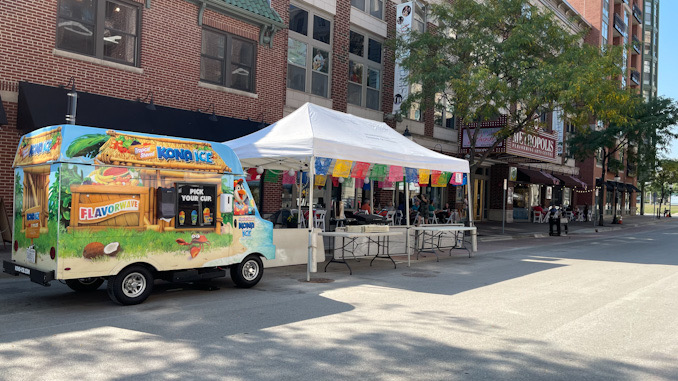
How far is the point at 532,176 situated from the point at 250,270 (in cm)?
2833

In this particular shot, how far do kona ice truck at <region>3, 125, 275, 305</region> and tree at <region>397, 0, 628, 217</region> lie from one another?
11851mm

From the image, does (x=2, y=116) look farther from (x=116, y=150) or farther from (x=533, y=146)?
(x=533, y=146)

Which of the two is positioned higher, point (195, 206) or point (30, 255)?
point (195, 206)

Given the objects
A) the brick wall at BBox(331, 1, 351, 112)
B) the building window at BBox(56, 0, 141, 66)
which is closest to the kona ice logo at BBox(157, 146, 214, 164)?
the building window at BBox(56, 0, 141, 66)

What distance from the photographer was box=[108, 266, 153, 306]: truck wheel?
23.6 feet

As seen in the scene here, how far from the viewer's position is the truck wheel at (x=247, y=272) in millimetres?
8766

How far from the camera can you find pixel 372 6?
73.2 ft

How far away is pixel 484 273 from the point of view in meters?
11.5

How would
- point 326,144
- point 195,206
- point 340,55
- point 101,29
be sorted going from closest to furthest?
point 195,206 < point 326,144 < point 101,29 < point 340,55

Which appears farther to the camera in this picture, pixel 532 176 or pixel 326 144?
pixel 532 176

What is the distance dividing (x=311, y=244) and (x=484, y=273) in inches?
156

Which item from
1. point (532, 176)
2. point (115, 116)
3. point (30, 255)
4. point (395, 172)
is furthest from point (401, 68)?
point (30, 255)

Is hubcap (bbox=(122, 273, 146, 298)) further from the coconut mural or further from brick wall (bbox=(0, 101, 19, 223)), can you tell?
brick wall (bbox=(0, 101, 19, 223))

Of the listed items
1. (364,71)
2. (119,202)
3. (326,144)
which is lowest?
(119,202)
